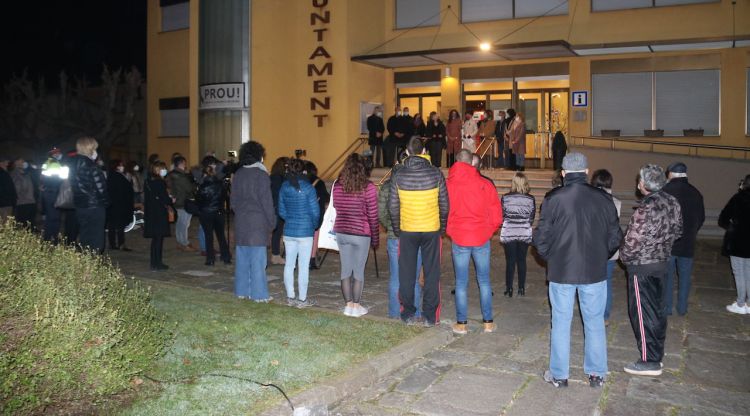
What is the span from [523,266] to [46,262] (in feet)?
20.0

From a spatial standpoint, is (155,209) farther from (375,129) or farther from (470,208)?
(375,129)

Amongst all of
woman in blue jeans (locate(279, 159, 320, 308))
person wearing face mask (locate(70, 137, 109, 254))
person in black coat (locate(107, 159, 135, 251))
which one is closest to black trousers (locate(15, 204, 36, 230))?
person in black coat (locate(107, 159, 135, 251))

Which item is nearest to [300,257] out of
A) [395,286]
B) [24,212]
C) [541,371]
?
[395,286]

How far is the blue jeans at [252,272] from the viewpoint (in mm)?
8812

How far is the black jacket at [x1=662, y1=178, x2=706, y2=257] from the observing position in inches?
328

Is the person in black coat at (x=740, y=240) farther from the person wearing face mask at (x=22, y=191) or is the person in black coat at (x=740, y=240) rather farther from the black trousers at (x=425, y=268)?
the person wearing face mask at (x=22, y=191)

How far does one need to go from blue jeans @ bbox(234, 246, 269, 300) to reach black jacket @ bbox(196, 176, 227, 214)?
3323 millimetres

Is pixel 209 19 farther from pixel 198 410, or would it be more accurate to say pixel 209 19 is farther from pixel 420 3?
pixel 198 410

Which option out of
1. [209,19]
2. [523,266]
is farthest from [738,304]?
[209,19]

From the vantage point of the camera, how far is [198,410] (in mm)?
5074

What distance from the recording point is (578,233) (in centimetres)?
580

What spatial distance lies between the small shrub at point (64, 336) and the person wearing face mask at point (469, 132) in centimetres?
1511

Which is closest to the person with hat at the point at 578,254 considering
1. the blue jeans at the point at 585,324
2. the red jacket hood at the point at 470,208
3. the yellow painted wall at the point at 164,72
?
the blue jeans at the point at 585,324

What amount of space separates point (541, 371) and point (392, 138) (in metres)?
15.4
